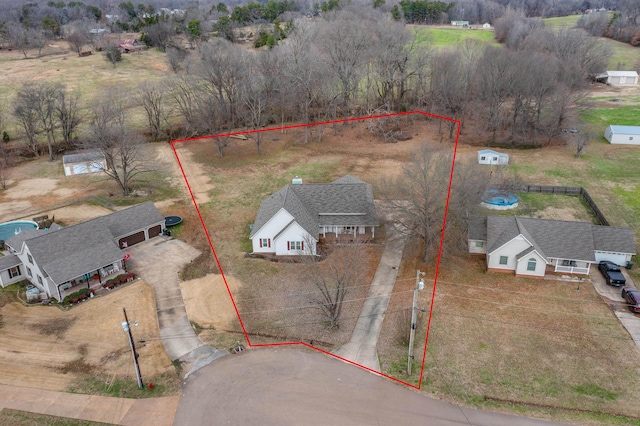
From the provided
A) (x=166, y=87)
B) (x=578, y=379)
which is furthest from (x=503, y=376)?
(x=166, y=87)

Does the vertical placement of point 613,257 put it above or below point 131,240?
below

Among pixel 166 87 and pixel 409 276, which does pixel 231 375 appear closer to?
pixel 409 276

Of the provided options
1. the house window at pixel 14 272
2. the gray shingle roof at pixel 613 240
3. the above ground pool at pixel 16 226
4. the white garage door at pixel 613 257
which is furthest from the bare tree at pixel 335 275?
the above ground pool at pixel 16 226

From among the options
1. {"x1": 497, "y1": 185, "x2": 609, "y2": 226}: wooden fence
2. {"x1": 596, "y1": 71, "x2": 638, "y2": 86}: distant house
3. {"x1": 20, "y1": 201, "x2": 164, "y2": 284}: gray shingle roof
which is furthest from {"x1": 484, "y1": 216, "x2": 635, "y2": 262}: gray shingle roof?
{"x1": 596, "y1": 71, "x2": 638, "y2": 86}: distant house

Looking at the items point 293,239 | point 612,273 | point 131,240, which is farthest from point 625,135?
point 131,240

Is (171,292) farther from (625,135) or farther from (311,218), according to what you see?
(625,135)

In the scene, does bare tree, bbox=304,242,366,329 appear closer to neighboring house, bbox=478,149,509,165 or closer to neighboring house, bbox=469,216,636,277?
neighboring house, bbox=469,216,636,277

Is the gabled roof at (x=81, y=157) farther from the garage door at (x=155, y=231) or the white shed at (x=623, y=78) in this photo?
the white shed at (x=623, y=78)

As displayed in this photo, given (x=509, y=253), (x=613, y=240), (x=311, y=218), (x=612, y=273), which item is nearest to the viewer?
(x=612, y=273)
